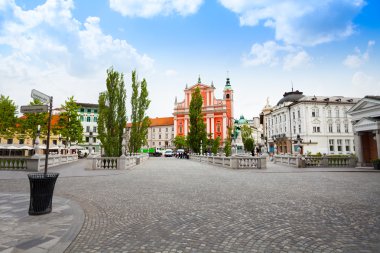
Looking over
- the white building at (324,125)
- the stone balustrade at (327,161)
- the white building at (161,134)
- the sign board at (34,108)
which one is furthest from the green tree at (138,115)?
the white building at (161,134)

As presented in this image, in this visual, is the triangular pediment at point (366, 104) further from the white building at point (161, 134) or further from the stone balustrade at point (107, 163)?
the white building at point (161, 134)

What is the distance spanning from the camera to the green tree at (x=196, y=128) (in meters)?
42.2

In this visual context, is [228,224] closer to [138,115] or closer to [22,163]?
[22,163]

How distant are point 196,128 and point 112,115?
71.4 feet

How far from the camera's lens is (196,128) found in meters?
42.2

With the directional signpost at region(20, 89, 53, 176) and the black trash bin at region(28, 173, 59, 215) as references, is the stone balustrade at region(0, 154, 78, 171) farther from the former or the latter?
the black trash bin at region(28, 173, 59, 215)

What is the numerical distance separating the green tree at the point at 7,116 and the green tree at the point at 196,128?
92.9 feet

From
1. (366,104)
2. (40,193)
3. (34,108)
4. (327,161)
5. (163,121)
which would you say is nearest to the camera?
(40,193)

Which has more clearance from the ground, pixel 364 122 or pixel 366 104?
pixel 366 104

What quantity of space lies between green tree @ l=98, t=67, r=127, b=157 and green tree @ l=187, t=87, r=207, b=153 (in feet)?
66.4

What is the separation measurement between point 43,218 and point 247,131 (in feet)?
253

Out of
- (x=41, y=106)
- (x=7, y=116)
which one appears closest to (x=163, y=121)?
(x=7, y=116)

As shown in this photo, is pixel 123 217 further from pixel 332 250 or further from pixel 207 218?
pixel 332 250

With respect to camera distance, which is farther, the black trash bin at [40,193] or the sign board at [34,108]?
the sign board at [34,108]
